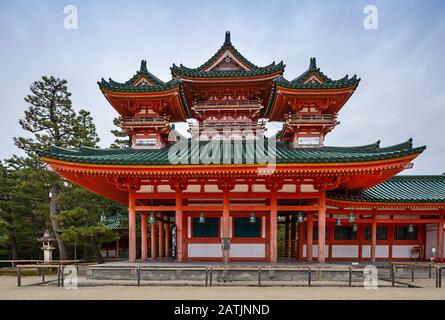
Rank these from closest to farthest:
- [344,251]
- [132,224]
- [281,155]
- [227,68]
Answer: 1. [281,155]
2. [132,224]
3. [227,68]
4. [344,251]

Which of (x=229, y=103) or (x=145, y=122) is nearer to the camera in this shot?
(x=145, y=122)

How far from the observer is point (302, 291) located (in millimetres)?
11383

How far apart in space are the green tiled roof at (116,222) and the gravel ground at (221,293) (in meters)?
17.9

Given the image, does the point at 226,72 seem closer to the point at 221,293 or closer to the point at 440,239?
the point at 221,293

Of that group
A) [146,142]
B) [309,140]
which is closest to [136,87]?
[146,142]

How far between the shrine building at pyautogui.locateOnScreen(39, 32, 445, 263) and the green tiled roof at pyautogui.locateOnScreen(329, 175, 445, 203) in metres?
0.12

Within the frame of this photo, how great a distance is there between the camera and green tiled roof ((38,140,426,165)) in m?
12.9

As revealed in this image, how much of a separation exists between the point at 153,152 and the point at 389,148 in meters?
12.7

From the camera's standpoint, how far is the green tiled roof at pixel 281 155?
1289 cm

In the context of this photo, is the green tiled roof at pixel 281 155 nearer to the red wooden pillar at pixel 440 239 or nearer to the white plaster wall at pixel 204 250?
the white plaster wall at pixel 204 250

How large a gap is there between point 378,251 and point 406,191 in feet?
15.1

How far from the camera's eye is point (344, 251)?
63.0 feet
